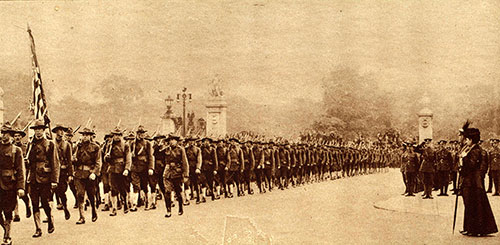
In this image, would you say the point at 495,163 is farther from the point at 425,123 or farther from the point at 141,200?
the point at 141,200

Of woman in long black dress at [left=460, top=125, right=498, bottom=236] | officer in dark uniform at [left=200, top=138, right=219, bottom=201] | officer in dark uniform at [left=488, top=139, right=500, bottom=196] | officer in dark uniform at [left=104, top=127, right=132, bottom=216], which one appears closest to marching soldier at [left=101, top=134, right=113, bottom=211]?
officer in dark uniform at [left=104, top=127, right=132, bottom=216]

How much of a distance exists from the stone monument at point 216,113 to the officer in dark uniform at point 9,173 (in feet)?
66.4

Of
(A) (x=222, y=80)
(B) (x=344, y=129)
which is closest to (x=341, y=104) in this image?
(B) (x=344, y=129)

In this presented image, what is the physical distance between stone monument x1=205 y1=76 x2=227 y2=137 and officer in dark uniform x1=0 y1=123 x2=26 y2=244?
2024 centimetres

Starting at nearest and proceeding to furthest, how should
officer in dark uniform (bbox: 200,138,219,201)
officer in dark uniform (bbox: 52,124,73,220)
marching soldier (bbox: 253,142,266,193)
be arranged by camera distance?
officer in dark uniform (bbox: 52,124,73,220) → officer in dark uniform (bbox: 200,138,219,201) → marching soldier (bbox: 253,142,266,193)

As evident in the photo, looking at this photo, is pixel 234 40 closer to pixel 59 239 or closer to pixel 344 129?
pixel 59 239

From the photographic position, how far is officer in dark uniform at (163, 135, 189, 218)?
10633mm

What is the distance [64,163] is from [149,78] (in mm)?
12274

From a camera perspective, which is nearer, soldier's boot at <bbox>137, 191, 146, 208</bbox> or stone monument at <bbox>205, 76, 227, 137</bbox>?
soldier's boot at <bbox>137, 191, 146, 208</bbox>

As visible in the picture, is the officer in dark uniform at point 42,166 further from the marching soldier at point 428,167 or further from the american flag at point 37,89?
the marching soldier at point 428,167

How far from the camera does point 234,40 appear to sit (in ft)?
63.9

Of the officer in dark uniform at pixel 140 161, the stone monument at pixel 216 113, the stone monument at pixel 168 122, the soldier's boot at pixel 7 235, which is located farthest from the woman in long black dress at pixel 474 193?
the stone monument at pixel 216 113

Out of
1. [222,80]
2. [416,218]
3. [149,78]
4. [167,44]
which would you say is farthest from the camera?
[222,80]

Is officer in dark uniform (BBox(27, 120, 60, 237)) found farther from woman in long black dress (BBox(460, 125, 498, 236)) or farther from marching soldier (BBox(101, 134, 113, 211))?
woman in long black dress (BBox(460, 125, 498, 236))
